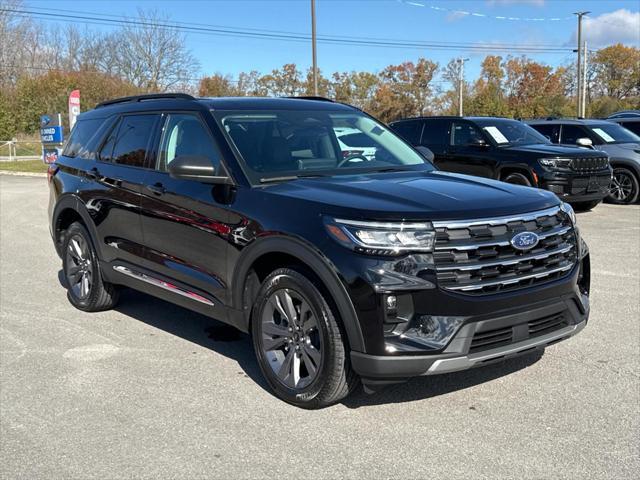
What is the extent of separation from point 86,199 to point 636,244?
7.19 metres

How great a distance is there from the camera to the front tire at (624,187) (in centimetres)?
1381

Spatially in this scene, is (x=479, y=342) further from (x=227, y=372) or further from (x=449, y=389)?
(x=227, y=372)

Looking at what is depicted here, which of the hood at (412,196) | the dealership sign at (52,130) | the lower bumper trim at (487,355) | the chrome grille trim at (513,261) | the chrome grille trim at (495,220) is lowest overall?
the lower bumper trim at (487,355)

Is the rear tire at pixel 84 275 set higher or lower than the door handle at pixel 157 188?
lower

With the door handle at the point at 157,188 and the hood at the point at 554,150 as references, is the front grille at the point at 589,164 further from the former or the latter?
the door handle at the point at 157,188

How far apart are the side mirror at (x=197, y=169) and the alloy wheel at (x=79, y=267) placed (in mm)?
2167

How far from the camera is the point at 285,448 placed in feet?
11.5

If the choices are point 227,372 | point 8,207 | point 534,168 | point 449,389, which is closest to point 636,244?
point 534,168

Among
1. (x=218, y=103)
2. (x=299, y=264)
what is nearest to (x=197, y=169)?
(x=218, y=103)

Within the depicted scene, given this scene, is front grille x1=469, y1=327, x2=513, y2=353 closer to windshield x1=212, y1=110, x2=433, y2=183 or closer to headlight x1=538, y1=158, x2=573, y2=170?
windshield x1=212, y1=110, x2=433, y2=183

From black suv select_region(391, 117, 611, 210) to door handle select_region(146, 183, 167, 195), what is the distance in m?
7.80

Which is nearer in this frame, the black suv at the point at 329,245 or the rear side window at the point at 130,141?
the black suv at the point at 329,245

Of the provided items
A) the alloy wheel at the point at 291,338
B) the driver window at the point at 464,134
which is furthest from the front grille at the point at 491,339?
the driver window at the point at 464,134

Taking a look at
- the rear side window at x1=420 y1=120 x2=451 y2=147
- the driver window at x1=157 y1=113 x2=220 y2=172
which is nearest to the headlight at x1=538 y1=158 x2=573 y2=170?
the rear side window at x1=420 y1=120 x2=451 y2=147
